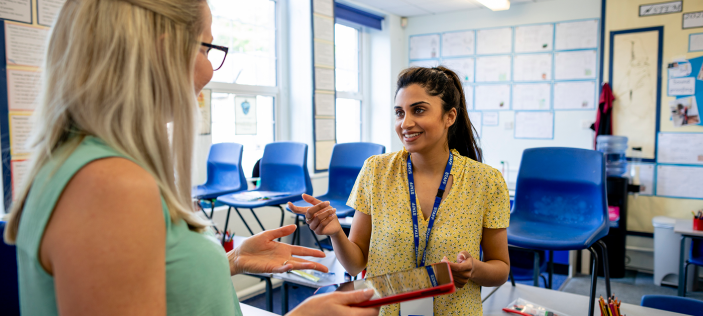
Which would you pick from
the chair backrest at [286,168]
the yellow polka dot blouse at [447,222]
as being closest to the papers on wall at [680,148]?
the chair backrest at [286,168]

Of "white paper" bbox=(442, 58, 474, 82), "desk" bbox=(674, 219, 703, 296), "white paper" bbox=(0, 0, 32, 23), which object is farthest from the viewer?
"white paper" bbox=(442, 58, 474, 82)

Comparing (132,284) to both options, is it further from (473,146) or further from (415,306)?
(473,146)

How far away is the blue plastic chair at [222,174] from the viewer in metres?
3.46

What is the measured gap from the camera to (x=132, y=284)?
572mm

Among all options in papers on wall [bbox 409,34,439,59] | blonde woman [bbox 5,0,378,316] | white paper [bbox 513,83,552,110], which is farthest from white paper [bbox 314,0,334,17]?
blonde woman [bbox 5,0,378,316]

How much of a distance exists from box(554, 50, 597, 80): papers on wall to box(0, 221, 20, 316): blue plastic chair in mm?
5074

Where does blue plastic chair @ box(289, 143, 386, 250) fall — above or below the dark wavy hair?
below

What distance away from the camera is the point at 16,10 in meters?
2.19

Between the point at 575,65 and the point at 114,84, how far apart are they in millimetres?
5092

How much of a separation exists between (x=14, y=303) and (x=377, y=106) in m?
4.92

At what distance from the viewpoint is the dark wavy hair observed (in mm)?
1611

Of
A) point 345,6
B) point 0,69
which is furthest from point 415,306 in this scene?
point 345,6

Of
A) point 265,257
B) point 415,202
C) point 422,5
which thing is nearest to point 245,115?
point 422,5

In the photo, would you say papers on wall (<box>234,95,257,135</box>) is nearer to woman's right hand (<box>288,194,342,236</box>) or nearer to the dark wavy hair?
the dark wavy hair
